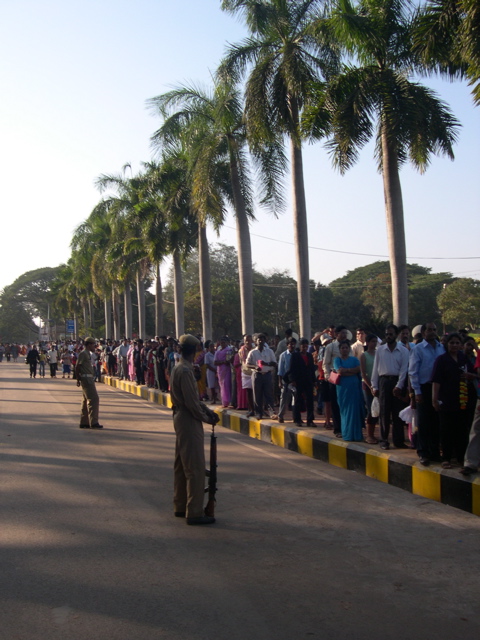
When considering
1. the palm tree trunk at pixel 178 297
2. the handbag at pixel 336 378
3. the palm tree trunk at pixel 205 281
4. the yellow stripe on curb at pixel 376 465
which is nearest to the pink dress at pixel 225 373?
the handbag at pixel 336 378

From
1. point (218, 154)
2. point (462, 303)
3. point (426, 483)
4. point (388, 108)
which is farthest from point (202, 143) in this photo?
point (462, 303)

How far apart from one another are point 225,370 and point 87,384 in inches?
145

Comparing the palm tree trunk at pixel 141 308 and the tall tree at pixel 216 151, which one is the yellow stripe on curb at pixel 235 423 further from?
the palm tree trunk at pixel 141 308

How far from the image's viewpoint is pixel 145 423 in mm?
15852

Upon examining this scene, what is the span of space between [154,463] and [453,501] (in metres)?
4.38

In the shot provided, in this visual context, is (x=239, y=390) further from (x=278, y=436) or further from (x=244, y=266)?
(x=244, y=266)

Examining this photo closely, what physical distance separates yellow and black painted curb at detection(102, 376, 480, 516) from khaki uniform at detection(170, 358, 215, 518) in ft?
9.29

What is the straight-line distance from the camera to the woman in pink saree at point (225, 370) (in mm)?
16469

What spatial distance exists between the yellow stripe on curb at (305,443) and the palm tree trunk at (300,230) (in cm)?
794

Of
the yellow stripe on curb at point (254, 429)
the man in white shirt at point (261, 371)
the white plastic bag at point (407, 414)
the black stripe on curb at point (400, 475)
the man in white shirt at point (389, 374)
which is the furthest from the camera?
the man in white shirt at point (261, 371)

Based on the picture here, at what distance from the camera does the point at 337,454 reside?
33.8 feet

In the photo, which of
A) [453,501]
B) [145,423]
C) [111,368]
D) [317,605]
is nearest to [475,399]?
[453,501]

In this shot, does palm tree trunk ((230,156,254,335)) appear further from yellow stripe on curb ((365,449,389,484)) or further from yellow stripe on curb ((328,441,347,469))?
yellow stripe on curb ((365,449,389,484))

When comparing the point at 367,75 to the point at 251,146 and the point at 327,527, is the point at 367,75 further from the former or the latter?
the point at 327,527
